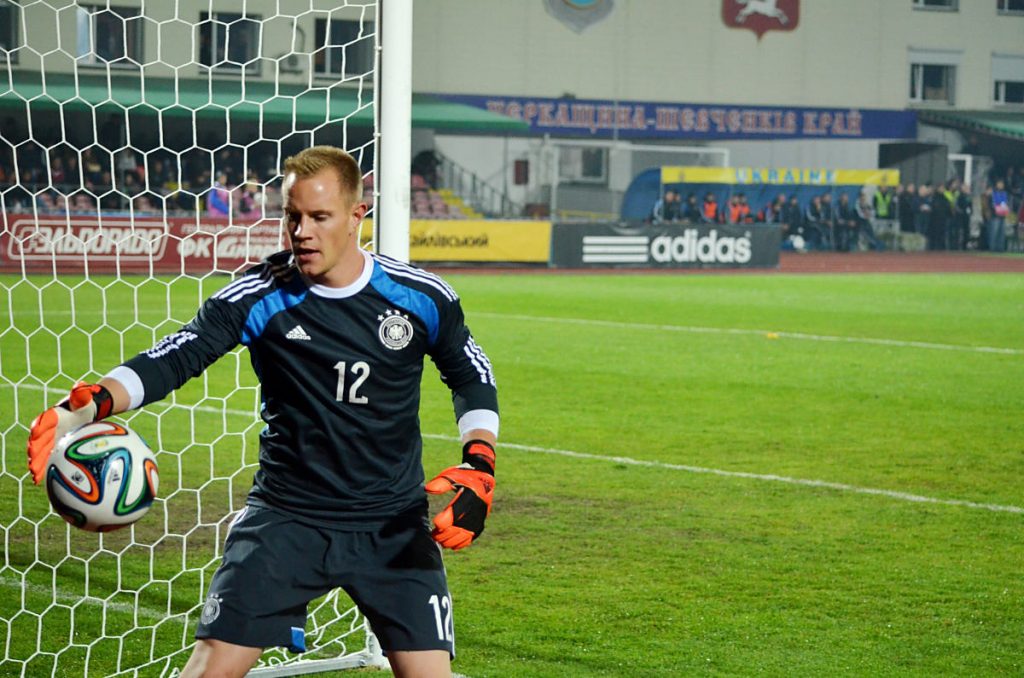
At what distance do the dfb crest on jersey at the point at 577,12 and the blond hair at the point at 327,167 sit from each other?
137ft

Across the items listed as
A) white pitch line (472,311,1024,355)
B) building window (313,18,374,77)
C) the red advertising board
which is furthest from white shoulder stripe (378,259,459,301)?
building window (313,18,374,77)

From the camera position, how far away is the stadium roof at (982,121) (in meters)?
47.1

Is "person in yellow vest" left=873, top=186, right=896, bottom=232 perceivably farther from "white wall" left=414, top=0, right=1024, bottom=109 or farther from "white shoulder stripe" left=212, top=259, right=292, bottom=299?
"white shoulder stripe" left=212, top=259, right=292, bottom=299

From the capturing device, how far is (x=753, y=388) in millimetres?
12078

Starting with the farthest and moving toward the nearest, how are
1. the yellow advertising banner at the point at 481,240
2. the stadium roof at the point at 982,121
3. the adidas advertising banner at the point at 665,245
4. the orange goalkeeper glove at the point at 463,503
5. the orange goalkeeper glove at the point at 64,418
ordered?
the stadium roof at the point at 982,121, the adidas advertising banner at the point at 665,245, the yellow advertising banner at the point at 481,240, the orange goalkeeper glove at the point at 463,503, the orange goalkeeper glove at the point at 64,418

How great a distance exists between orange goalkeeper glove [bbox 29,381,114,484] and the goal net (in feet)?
5.61

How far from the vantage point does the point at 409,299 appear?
379 centimetres

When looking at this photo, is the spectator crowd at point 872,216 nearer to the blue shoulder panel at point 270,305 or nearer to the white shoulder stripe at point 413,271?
the white shoulder stripe at point 413,271

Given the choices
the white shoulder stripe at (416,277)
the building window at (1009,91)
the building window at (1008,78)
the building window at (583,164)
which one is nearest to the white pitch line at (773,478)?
the white shoulder stripe at (416,277)

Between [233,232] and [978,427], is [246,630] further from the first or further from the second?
[233,232]

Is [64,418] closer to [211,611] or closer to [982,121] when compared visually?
[211,611]

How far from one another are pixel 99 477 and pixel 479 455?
3.06 ft

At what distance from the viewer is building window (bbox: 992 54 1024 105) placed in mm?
50594

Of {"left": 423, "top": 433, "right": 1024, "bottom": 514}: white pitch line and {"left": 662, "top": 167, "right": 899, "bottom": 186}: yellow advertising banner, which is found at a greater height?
{"left": 662, "top": 167, "right": 899, "bottom": 186}: yellow advertising banner
